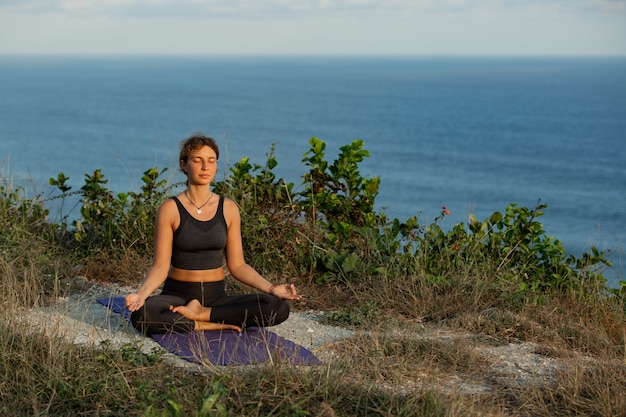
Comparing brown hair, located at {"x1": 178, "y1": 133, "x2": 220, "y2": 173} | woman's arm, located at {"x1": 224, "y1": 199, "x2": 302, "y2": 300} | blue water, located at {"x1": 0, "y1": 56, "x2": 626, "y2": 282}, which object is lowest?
blue water, located at {"x1": 0, "y1": 56, "x2": 626, "y2": 282}

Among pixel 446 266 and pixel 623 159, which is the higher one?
pixel 446 266

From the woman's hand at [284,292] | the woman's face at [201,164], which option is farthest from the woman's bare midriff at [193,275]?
the woman's face at [201,164]

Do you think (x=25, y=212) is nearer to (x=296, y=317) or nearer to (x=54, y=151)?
A: (x=296, y=317)

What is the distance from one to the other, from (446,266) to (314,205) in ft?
4.84

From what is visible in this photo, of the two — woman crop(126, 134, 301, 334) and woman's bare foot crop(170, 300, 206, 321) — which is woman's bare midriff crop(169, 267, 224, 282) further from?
woman's bare foot crop(170, 300, 206, 321)

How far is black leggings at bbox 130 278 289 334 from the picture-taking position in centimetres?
548

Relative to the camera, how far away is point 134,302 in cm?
525

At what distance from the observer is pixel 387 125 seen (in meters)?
85.9

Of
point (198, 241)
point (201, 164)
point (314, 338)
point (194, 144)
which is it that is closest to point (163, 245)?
point (198, 241)

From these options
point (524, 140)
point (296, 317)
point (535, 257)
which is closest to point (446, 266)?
point (535, 257)

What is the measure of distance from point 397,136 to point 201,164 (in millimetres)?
71508

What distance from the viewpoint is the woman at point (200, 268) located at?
18.3 feet

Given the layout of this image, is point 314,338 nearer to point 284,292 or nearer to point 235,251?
point 284,292

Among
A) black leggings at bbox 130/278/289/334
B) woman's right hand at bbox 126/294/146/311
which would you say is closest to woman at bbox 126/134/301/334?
black leggings at bbox 130/278/289/334
